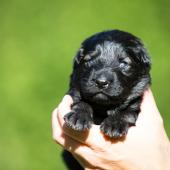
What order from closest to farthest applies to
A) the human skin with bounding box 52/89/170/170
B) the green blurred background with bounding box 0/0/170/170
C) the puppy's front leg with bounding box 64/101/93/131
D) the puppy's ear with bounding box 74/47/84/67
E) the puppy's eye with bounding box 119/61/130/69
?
the human skin with bounding box 52/89/170/170 < the puppy's front leg with bounding box 64/101/93/131 < the puppy's eye with bounding box 119/61/130/69 < the puppy's ear with bounding box 74/47/84/67 < the green blurred background with bounding box 0/0/170/170

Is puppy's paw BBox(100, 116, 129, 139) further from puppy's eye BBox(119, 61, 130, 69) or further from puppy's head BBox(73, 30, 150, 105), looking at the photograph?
puppy's eye BBox(119, 61, 130, 69)

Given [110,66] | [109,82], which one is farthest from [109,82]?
[110,66]

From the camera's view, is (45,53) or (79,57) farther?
(45,53)

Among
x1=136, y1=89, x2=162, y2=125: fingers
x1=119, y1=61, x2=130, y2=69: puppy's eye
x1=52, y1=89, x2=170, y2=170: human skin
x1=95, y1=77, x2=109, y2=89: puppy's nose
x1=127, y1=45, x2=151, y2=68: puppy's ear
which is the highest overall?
x1=127, y1=45, x2=151, y2=68: puppy's ear

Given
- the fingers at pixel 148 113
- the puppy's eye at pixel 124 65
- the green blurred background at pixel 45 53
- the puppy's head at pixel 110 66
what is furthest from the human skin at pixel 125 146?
the green blurred background at pixel 45 53

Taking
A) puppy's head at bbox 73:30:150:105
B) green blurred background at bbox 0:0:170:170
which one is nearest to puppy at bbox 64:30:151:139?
puppy's head at bbox 73:30:150:105

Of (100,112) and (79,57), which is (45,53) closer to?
(79,57)

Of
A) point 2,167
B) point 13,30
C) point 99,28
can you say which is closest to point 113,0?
point 99,28
